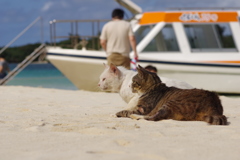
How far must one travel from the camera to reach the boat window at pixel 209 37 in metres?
12.6

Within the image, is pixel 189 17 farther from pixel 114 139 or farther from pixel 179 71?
pixel 114 139

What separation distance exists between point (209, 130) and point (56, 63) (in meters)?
9.25

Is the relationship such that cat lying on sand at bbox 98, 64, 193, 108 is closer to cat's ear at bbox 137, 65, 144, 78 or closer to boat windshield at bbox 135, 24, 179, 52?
cat's ear at bbox 137, 65, 144, 78

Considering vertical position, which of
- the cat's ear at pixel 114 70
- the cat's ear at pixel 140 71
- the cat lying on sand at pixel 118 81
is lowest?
the cat lying on sand at pixel 118 81

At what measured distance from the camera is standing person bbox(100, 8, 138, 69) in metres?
8.85

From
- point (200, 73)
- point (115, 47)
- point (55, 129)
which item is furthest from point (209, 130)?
point (200, 73)

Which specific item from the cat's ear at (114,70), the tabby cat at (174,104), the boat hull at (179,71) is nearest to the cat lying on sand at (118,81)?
the cat's ear at (114,70)

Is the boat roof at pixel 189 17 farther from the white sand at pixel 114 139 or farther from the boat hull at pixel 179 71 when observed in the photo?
the white sand at pixel 114 139

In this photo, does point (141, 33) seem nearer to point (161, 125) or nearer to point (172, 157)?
point (161, 125)

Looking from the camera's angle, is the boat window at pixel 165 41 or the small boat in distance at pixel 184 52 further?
the boat window at pixel 165 41

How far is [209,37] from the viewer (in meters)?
12.8

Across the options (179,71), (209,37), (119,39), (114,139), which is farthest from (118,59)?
(114,139)

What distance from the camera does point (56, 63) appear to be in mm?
12891

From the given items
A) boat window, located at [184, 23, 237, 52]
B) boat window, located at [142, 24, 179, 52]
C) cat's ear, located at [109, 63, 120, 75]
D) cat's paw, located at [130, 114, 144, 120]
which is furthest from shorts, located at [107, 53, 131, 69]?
boat window, located at [184, 23, 237, 52]
